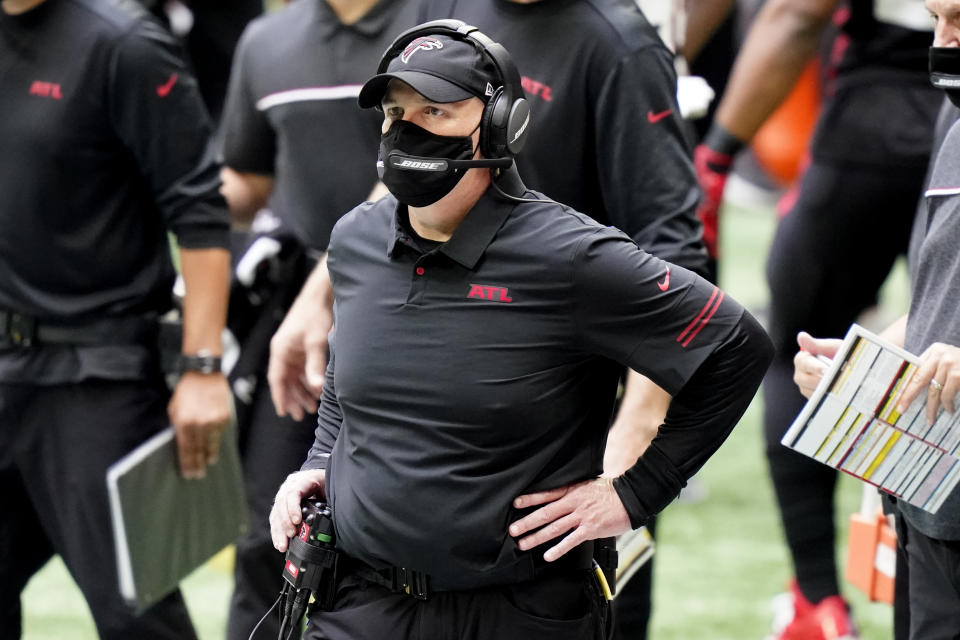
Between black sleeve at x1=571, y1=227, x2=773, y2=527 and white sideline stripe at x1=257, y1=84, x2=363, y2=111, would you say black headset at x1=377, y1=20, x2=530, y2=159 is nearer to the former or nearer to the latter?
black sleeve at x1=571, y1=227, x2=773, y2=527

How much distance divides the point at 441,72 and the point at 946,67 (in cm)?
92

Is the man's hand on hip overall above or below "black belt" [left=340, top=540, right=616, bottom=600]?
above

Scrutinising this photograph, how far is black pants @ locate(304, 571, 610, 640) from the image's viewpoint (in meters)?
2.79

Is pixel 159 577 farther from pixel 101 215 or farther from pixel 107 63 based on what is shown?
pixel 107 63

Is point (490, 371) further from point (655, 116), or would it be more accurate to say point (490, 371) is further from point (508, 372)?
point (655, 116)

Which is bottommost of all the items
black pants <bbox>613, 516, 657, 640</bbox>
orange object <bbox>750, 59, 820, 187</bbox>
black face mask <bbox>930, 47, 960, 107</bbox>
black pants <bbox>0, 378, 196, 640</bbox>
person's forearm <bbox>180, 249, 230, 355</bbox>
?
orange object <bbox>750, 59, 820, 187</bbox>

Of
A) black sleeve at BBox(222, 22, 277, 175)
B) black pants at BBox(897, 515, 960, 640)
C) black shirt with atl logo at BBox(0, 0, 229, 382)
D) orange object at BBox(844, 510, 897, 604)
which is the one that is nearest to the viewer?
black pants at BBox(897, 515, 960, 640)

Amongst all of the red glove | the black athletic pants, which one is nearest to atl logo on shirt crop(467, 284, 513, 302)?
the red glove

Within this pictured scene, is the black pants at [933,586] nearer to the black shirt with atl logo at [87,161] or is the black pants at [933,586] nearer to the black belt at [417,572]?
the black belt at [417,572]

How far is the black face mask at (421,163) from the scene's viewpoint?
2730 millimetres

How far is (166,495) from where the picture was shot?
155 inches

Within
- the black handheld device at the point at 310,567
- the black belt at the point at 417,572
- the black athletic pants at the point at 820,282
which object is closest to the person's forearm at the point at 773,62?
the black athletic pants at the point at 820,282

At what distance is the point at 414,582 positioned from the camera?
109 inches

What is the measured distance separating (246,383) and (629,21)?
1411mm
